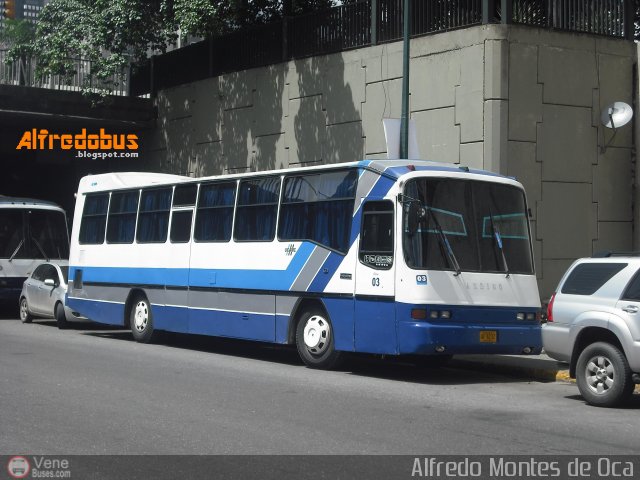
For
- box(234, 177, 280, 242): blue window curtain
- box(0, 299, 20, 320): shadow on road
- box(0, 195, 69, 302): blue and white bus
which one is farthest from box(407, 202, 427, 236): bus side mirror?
box(0, 299, 20, 320): shadow on road

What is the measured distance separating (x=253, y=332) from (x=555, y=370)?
4633 mm

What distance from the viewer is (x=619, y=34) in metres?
21.8

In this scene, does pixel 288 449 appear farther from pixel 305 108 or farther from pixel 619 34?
pixel 305 108

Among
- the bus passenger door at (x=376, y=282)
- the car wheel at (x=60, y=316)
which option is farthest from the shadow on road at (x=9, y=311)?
the bus passenger door at (x=376, y=282)

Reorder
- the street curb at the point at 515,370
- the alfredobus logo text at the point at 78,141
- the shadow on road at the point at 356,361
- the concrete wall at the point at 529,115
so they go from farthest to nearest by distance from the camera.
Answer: the alfredobus logo text at the point at 78,141 → the concrete wall at the point at 529,115 → the shadow on road at the point at 356,361 → the street curb at the point at 515,370

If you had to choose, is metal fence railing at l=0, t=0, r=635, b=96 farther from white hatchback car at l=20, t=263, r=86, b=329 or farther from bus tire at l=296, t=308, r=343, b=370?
bus tire at l=296, t=308, r=343, b=370

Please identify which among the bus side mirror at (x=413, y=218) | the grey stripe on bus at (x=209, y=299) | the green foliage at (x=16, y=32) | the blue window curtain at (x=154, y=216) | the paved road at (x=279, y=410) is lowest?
the paved road at (x=279, y=410)

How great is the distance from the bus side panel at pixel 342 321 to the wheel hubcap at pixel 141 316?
18.4 ft

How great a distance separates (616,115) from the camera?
20891 mm

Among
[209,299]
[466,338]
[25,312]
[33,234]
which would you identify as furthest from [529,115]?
[33,234]

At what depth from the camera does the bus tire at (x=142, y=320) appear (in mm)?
18875

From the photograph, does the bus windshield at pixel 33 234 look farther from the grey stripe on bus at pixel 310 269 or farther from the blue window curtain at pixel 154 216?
the grey stripe on bus at pixel 310 269

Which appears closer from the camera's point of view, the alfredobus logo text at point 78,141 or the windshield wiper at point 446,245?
the windshield wiper at point 446,245

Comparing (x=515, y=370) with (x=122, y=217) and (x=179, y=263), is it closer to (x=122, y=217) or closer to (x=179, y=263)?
(x=179, y=263)
